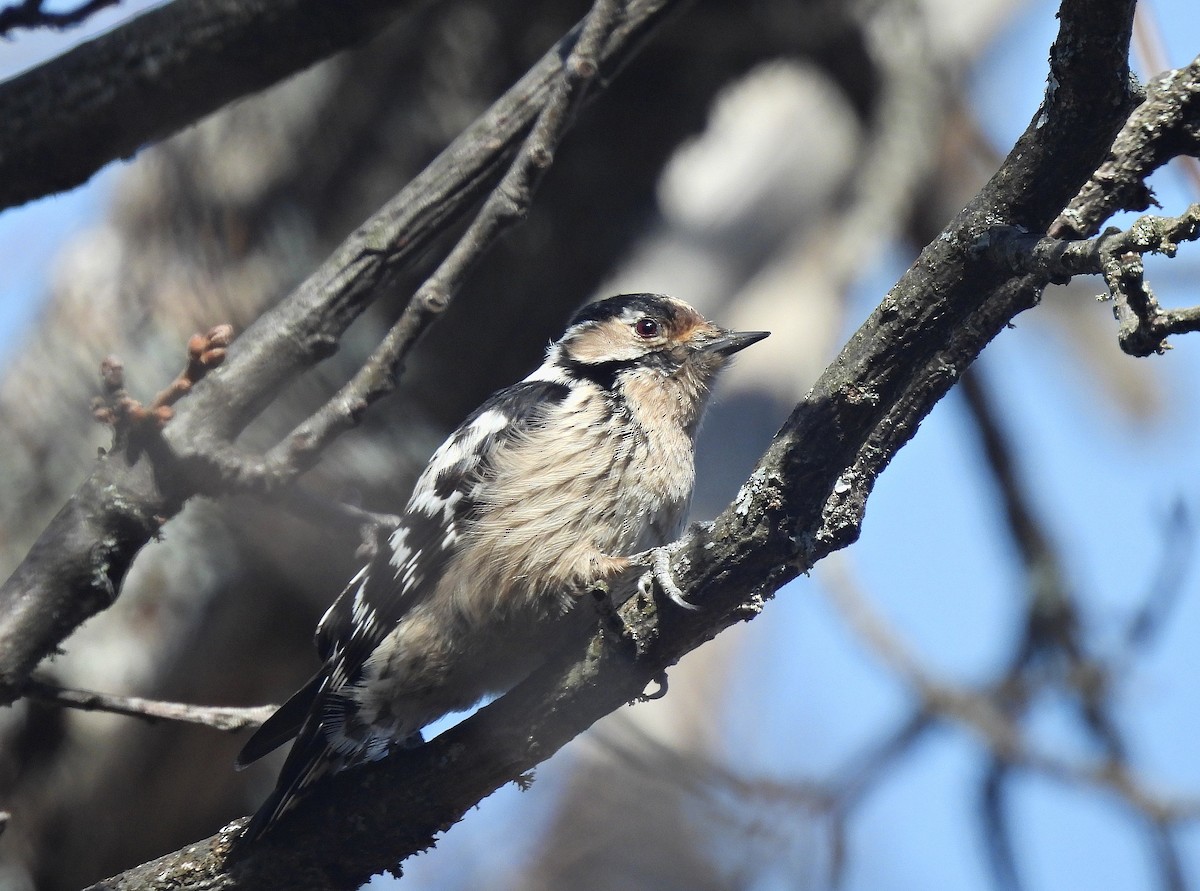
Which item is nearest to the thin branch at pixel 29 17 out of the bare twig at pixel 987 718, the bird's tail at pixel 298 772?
the bird's tail at pixel 298 772

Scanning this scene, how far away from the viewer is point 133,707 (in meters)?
3.00

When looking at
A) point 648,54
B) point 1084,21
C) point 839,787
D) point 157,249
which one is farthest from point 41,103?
point 839,787

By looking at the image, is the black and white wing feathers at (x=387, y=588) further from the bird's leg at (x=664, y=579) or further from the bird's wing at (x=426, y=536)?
the bird's leg at (x=664, y=579)

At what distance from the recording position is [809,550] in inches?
93.9

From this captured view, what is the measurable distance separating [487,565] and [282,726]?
72 cm

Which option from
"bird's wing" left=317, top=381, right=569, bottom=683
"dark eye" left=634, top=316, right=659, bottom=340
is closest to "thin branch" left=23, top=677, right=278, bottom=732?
"bird's wing" left=317, top=381, right=569, bottom=683

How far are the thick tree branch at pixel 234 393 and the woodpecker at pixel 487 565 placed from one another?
2.06ft

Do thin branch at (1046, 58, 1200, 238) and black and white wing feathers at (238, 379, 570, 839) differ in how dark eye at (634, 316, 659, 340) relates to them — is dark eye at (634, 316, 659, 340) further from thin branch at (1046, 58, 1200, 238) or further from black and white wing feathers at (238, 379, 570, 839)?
thin branch at (1046, 58, 1200, 238)

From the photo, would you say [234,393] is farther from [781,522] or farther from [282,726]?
[781,522]

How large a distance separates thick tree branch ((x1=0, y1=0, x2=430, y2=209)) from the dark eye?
56.7 inches

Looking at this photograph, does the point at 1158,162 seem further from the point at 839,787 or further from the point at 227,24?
the point at 839,787

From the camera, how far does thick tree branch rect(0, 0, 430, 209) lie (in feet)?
10.8

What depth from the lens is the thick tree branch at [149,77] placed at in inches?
130

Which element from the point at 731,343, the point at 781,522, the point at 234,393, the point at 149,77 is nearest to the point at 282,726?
the point at 234,393
